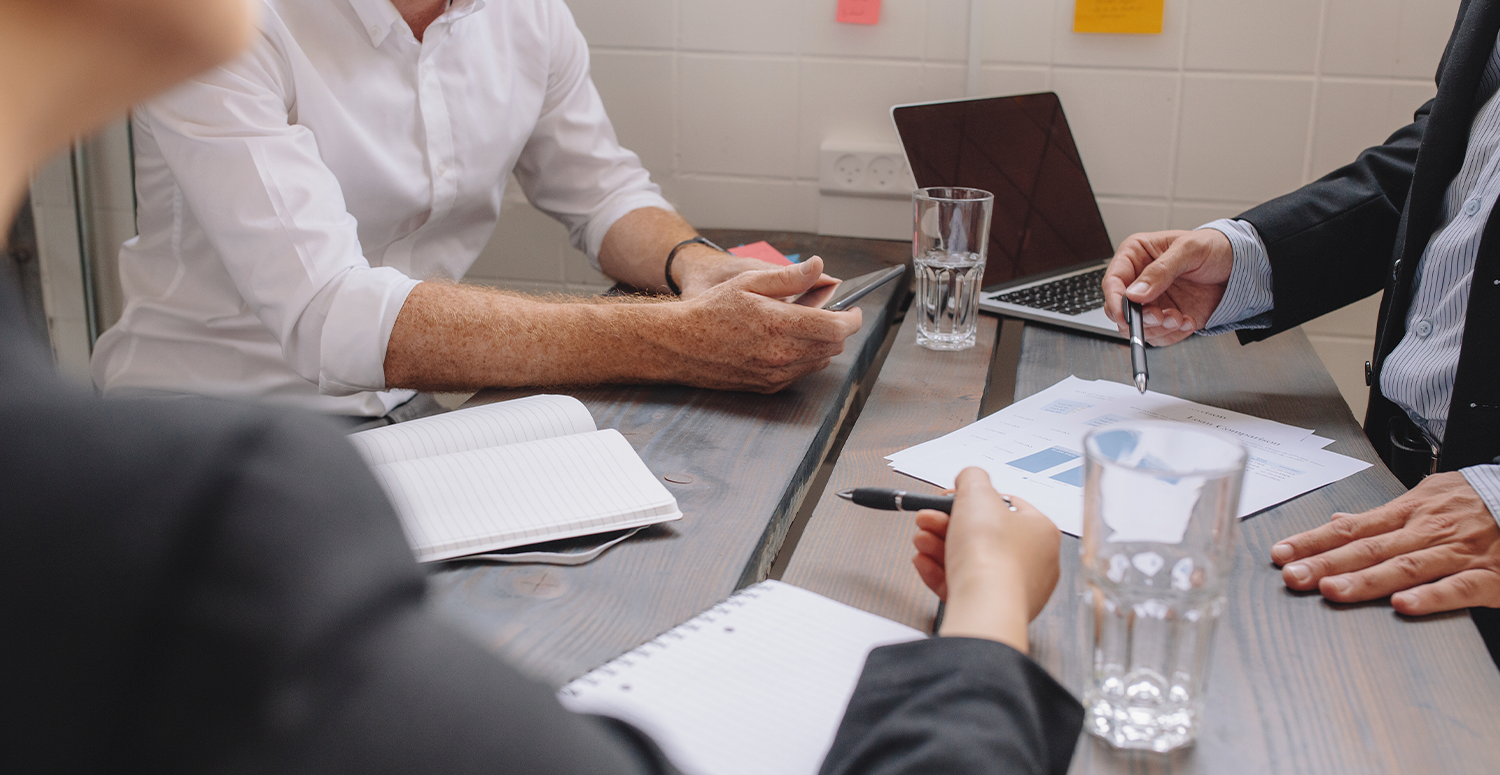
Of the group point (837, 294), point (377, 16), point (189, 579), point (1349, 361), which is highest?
point (377, 16)

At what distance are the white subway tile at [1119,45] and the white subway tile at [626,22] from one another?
690 millimetres

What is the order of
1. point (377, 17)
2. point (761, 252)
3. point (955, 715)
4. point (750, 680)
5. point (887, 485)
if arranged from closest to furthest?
point (955, 715) < point (750, 680) < point (887, 485) < point (377, 17) < point (761, 252)

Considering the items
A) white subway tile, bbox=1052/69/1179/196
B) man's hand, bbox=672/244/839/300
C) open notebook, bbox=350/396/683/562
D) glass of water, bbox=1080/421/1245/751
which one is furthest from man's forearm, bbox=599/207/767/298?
glass of water, bbox=1080/421/1245/751

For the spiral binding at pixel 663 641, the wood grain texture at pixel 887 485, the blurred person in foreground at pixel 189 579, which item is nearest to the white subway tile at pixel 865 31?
the wood grain texture at pixel 887 485

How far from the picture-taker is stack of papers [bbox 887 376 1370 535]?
2.72 ft

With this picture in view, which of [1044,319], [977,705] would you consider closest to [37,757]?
[977,705]

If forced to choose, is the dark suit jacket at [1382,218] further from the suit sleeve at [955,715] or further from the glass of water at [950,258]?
the suit sleeve at [955,715]

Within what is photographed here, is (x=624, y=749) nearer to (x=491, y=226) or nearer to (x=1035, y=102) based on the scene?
(x=491, y=226)

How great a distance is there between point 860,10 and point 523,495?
51.2 inches

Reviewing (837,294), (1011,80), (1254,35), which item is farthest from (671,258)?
(1254,35)

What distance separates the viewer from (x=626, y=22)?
185cm

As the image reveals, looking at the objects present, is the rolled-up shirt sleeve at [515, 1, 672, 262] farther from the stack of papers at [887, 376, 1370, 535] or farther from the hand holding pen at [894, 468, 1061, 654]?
the hand holding pen at [894, 468, 1061, 654]

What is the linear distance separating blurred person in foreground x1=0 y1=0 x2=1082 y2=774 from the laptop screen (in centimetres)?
130

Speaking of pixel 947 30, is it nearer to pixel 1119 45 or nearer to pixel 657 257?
pixel 1119 45
